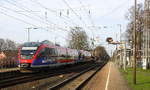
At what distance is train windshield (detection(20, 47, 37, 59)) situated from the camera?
2810 cm

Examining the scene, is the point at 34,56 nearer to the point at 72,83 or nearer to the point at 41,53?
the point at 41,53

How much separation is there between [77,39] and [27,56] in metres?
53.8

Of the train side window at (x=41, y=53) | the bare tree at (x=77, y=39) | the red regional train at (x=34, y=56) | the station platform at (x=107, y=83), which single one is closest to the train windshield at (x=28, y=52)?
the red regional train at (x=34, y=56)

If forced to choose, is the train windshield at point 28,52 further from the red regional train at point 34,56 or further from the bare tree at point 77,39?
the bare tree at point 77,39

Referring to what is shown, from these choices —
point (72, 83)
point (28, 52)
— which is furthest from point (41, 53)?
point (72, 83)

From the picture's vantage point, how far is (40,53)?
94.9ft

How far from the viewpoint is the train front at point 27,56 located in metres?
27.7

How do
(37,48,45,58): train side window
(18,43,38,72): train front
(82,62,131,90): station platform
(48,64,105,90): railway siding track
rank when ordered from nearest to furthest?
(48,64,105,90): railway siding track
(82,62,131,90): station platform
(18,43,38,72): train front
(37,48,45,58): train side window

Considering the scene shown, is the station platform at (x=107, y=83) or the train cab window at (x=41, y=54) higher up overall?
the train cab window at (x=41, y=54)

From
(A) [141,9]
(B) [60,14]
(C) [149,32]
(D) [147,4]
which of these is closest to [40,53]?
(B) [60,14]

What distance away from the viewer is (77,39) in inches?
3214

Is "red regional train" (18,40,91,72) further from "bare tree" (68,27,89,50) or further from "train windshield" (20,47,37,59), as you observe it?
"bare tree" (68,27,89,50)

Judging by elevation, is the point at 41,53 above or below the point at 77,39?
below

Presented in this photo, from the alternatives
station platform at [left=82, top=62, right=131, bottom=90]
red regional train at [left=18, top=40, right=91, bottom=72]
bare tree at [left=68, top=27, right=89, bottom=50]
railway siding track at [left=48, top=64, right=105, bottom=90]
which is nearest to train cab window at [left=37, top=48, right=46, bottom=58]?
red regional train at [left=18, top=40, right=91, bottom=72]
